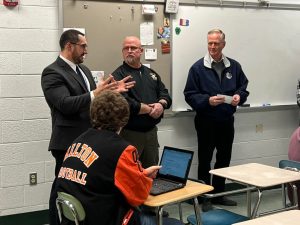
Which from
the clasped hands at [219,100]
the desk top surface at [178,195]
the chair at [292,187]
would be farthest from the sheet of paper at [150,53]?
the desk top surface at [178,195]

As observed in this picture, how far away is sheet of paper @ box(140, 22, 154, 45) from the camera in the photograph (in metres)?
4.01

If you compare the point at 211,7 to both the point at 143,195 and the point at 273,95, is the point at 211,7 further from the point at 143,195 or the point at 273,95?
the point at 143,195

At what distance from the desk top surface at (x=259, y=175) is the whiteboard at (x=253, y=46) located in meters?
1.53

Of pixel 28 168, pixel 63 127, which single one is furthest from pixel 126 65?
pixel 28 168

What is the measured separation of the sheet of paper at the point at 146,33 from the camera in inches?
158

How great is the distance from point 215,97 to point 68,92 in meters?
1.60

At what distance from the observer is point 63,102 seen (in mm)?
2818

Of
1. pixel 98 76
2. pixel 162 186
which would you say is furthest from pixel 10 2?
pixel 162 186

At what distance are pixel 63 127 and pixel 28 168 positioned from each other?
99cm

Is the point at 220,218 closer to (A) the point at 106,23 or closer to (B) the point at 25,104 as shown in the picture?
(B) the point at 25,104

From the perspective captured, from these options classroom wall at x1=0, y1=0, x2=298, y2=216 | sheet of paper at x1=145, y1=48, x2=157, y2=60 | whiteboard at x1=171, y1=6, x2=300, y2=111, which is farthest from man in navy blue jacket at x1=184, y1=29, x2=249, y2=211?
classroom wall at x1=0, y1=0, x2=298, y2=216

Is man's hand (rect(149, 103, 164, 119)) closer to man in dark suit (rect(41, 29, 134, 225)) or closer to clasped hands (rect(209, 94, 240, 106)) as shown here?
man in dark suit (rect(41, 29, 134, 225))

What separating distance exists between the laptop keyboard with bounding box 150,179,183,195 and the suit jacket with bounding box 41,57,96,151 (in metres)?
0.74

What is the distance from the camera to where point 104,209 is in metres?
2.03
